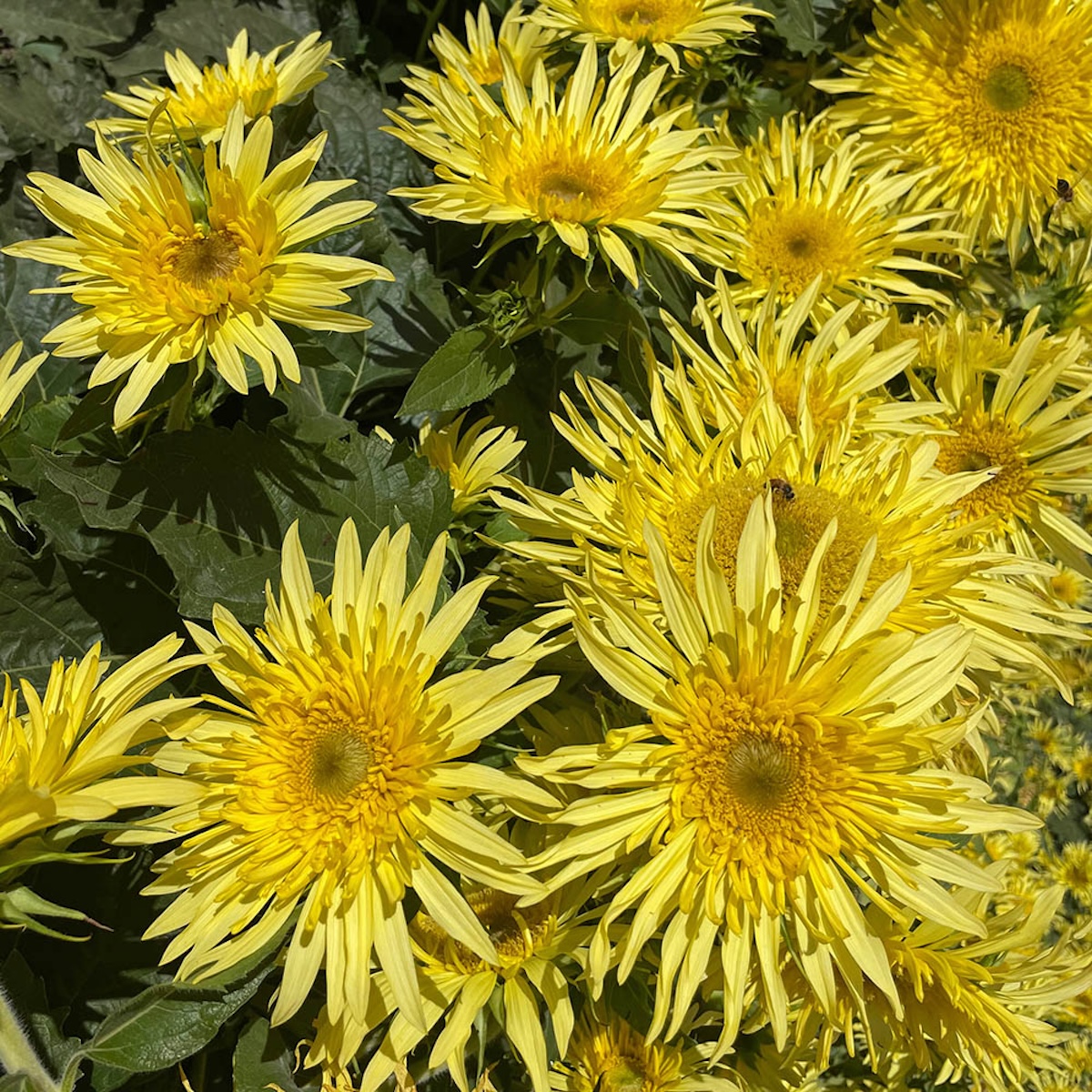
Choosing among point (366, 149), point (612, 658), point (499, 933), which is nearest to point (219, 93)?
point (366, 149)

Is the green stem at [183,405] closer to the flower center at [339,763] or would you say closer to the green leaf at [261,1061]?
the flower center at [339,763]

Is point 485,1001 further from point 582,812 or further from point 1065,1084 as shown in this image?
point 1065,1084

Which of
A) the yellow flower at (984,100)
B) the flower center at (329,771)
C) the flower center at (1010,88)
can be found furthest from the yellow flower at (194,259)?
the flower center at (1010,88)

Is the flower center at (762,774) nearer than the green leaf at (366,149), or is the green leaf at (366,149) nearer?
the flower center at (762,774)

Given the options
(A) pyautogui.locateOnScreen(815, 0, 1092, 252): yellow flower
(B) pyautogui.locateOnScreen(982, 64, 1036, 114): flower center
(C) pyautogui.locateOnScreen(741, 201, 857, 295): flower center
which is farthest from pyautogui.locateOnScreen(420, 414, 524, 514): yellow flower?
(B) pyautogui.locateOnScreen(982, 64, 1036, 114): flower center

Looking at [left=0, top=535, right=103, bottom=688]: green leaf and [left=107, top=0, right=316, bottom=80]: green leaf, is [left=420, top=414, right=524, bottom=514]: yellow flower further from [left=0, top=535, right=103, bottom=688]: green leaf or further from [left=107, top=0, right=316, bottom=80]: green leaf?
[left=107, top=0, right=316, bottom=80]: green leaf

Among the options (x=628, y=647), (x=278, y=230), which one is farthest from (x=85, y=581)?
(x=628, y=647)
